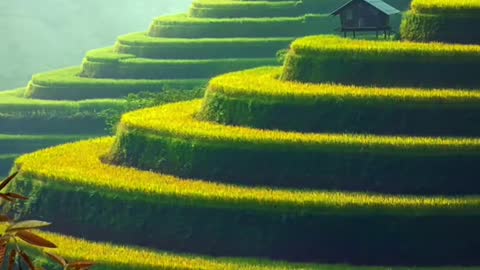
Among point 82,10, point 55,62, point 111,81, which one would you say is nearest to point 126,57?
point 111,81

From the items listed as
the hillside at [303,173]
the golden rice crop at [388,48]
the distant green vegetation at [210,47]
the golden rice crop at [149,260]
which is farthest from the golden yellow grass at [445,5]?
the distant green vegetation at [210,47]

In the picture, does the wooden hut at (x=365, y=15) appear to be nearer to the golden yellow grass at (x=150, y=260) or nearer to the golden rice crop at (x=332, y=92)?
the golden rice crop at (x=332, y=92)

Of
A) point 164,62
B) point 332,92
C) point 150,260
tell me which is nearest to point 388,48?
point 332,92

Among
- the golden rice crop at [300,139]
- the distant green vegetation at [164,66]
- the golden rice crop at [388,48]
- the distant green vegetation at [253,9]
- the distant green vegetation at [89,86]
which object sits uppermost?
the golden rice crop at [388,48]

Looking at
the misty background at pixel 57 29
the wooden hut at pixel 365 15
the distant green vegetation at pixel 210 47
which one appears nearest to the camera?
the wooden hut at pixel 365 15

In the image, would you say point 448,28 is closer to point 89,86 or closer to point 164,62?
point 164,62

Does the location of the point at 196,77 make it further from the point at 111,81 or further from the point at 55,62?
the point at 55,62

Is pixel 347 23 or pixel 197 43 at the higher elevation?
pixel 347 23
